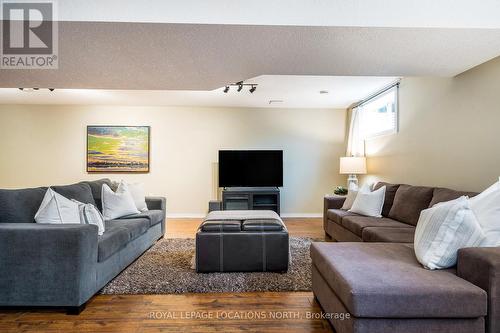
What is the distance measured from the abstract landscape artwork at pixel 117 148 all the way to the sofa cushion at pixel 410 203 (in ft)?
15.6

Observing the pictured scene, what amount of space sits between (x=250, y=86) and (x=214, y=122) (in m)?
1.74

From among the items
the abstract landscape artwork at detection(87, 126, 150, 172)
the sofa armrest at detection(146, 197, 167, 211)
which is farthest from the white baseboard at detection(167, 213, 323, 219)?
the sofa armrest at detection(146, 197, 167, 211)

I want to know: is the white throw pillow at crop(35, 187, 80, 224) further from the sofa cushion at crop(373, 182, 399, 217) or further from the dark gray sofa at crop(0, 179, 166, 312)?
the sofa cushion at crop(373, 182, 399, 217)

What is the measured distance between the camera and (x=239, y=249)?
2789 millimetres

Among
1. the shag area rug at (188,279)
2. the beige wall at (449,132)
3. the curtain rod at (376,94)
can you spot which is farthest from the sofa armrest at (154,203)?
the curtain rod at (376,94)

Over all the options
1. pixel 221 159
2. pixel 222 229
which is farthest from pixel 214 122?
pixel 222 229

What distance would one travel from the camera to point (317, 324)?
193cm

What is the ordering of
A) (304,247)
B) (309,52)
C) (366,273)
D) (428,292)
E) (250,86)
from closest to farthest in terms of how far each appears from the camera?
(428,292) → (366,273) → (309,52) → (304,247) → (250,86)

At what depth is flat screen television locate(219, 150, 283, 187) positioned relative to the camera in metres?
5.80

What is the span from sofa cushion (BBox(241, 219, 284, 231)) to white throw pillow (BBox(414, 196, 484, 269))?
1.38 meters

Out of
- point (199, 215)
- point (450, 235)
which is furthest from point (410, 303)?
point (199, 215)

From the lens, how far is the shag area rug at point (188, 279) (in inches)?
96.7

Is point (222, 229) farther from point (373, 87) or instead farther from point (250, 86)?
point (373, 87)

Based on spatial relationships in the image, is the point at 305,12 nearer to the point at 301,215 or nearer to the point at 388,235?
the point at 388,235
